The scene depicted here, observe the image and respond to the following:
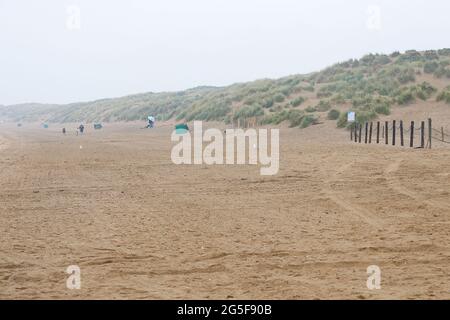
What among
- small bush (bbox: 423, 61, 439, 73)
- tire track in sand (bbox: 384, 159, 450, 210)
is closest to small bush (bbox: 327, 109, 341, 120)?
small bush (bbox: 423, 61, 439, 73)

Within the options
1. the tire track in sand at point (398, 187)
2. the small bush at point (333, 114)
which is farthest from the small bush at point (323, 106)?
the tire track in sand at point (398, 187)

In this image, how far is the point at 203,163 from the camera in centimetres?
2027

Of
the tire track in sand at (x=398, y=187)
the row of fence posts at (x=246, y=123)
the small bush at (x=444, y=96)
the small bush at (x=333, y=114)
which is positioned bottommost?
the tire track in sand at (x=398, y=187)

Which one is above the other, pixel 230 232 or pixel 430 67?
pixel 430 67

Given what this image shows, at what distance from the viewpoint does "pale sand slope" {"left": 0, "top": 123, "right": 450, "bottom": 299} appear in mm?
6391

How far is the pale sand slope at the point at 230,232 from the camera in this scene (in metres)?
6.39

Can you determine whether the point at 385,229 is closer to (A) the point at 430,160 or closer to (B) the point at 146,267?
(B) the point at 146,267

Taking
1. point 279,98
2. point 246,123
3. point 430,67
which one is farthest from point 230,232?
point 430,67

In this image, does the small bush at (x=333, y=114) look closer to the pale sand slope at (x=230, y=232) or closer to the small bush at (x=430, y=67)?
the small bush at (x=430, y=67)

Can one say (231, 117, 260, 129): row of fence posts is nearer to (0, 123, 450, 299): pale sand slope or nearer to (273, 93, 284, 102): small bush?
(273, 93, 284, 102): small bush

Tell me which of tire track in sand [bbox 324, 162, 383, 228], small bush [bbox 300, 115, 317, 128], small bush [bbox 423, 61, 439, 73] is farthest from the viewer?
small bush [bbox 423, 61, 439, 73]

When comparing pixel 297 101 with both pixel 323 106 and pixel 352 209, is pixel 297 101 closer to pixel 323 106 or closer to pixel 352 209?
pixel 323 106

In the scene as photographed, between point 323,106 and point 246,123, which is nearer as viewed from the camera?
point 323,106

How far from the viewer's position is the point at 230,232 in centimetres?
926
